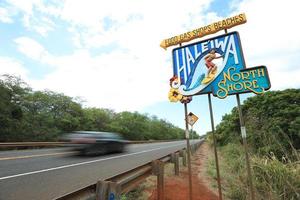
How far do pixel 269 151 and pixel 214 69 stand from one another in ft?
22.5

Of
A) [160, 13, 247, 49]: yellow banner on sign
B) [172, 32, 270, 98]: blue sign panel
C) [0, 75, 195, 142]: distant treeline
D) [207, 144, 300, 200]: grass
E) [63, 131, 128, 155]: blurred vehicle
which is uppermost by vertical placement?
[0, 75, 195, 142]: distant treeline

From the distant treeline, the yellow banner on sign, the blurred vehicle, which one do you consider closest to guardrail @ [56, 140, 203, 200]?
the yellow banner on sign

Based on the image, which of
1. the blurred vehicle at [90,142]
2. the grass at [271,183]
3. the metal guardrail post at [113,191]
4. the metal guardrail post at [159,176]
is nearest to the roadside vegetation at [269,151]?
the grass at [271,183]

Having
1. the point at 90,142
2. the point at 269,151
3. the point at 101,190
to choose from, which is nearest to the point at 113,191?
the point at 101,190

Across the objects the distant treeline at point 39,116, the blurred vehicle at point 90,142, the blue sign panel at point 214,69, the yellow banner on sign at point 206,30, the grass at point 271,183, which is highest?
the distant treeline at point 39,116

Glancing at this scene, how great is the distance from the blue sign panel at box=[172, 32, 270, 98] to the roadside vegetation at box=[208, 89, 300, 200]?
226 centimetres

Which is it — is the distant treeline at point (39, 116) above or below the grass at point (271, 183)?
above

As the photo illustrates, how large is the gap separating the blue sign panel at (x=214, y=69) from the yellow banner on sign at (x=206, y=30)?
0.17 m

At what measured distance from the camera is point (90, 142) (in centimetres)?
1088

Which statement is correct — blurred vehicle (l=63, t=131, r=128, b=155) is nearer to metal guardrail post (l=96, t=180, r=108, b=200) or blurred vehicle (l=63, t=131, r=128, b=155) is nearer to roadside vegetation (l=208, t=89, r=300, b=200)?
roadside vegetation (l=208, t=89, r=300, b=200)

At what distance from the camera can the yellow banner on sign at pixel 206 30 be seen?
4.61 metres

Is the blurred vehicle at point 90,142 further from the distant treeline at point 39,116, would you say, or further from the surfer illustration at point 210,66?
the distant treeline at point 39,116

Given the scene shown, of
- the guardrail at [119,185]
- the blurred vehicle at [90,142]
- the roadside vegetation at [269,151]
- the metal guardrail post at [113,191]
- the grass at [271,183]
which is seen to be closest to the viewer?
the guardrail at [119,185]

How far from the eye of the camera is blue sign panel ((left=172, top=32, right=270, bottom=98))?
4.29 meters
